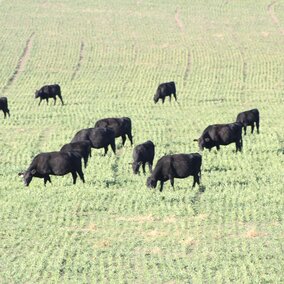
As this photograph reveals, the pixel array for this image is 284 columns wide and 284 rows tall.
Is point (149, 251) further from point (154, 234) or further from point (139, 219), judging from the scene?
point (139, 219)

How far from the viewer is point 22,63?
232ft

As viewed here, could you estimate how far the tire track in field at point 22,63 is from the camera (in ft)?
208

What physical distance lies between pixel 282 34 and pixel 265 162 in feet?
169

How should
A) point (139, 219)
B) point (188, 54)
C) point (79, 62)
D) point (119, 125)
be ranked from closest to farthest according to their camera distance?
1. point (139, 219)
2. point (119, 125)
3. point (79, 62)
4. point (188, 54)

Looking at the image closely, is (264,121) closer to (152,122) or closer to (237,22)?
(152,122)

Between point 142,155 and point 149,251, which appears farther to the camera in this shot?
point 142,155

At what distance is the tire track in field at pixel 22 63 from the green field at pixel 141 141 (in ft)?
0.53

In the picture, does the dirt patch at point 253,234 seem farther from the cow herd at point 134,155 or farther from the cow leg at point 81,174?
the cow leg at point 81,174

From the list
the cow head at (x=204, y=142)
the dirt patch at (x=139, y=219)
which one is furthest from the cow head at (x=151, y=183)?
the cow head at (x=204, y=142)

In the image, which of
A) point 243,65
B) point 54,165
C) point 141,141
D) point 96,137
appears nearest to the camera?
point 54,165

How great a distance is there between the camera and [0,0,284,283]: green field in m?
20.2

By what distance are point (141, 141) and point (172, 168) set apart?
1089 centimetres

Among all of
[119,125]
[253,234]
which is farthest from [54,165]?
[119,125]

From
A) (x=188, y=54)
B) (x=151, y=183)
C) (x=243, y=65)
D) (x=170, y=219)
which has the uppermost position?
(x=188, y=54)
